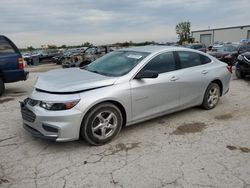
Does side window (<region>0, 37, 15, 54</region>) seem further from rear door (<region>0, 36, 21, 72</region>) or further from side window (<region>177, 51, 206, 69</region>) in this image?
side window (<region>177, 51, 206, 69</region>)

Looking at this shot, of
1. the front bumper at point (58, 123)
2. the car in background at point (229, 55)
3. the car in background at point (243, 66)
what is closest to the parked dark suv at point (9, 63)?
the front bumper at point (58, 123)

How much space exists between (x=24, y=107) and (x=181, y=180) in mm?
2655

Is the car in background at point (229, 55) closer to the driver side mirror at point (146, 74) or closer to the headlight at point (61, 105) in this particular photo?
the driver side mirror at point (146, 74)

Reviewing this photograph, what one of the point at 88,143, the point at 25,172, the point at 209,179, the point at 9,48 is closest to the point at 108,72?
the point at 88,143

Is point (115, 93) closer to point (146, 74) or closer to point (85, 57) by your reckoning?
point (146, 74)

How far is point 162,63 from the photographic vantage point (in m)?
4.61

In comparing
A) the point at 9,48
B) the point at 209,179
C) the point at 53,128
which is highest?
the point at 9,48

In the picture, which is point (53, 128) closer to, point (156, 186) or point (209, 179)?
point (156, 186)

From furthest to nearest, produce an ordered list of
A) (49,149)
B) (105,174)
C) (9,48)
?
1. (9,48)
2. (49,149)
3. (105,174)

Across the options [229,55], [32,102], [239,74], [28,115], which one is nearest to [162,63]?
[32,102]

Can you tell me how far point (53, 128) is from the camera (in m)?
3.51

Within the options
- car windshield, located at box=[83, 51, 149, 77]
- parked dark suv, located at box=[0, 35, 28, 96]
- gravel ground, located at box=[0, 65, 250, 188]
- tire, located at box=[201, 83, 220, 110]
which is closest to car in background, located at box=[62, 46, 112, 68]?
parked dark suv, located at box=[0, 35, 28, 96]

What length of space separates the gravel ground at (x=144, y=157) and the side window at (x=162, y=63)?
1067mm

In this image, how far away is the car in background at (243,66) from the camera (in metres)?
8.91
